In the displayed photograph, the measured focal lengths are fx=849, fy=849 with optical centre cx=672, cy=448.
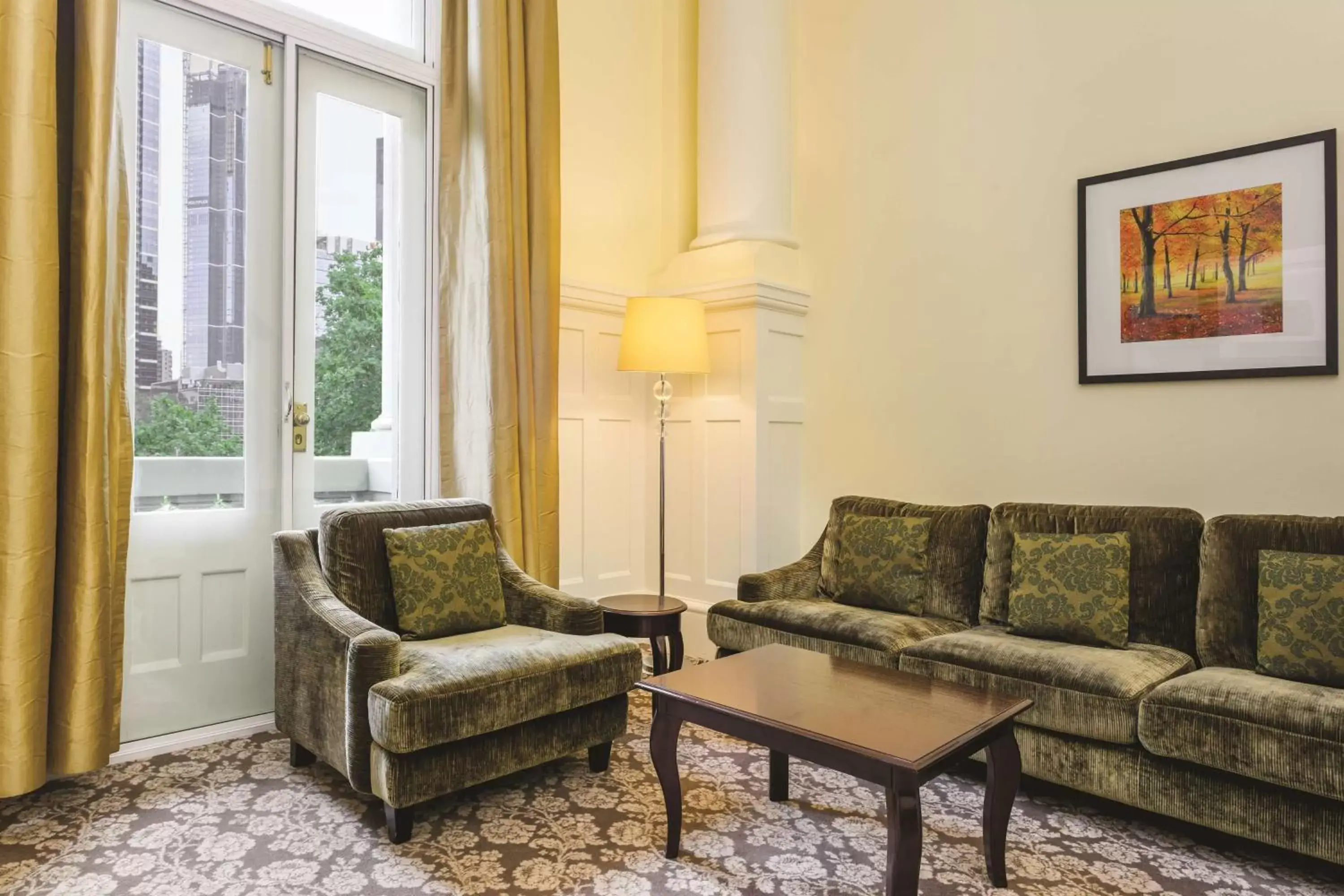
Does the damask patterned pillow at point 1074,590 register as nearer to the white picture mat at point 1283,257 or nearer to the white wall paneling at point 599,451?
the white picture mat at point 1283,257

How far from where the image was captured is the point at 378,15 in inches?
143

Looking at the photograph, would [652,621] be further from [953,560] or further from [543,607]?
[953,560]

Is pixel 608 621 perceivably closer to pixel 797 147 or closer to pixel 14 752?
pixel 14 752

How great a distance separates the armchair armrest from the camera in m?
3.47

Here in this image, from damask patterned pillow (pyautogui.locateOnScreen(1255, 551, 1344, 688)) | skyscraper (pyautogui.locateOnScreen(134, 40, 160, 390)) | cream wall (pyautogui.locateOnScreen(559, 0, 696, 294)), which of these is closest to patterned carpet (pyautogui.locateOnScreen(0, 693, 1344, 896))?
damask patterned pillow (pyautogui.locateOnScreen(1255, 551, 1344, 688))

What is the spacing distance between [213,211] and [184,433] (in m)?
0.82

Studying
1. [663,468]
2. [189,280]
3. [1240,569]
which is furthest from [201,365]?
[1240,569]

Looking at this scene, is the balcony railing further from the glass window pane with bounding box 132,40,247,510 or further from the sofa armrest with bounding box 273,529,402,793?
the sofa armrest with bounding box 273,529,402,793

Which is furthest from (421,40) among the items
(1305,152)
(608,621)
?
(1305,152)

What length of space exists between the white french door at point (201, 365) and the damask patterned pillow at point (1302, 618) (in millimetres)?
3347

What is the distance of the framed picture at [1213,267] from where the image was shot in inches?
112

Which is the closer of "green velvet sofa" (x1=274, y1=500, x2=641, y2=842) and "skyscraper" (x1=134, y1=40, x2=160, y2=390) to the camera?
"green velvet sofa" (x1=274, y1=500, x2=641, y2=842)

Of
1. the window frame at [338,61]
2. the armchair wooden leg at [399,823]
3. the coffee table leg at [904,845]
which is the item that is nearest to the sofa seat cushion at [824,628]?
the coffee table leg at [904,845]

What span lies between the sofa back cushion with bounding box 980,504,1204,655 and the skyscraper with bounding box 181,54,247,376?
302 cm
